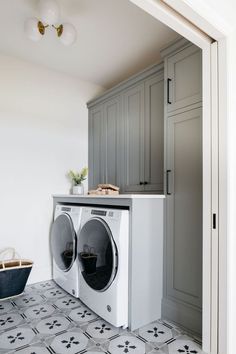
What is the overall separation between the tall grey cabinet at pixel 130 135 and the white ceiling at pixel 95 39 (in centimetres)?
30

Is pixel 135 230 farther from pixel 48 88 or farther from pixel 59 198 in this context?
pixel 48 88

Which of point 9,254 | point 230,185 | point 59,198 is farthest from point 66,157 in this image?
point 230,185

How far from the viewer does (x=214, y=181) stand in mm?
1438

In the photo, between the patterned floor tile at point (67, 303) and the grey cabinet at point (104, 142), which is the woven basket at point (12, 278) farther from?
the grey cabinet at point (104, 142)

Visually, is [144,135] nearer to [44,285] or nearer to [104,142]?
[104,142]

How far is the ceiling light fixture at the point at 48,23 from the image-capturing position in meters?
1.70

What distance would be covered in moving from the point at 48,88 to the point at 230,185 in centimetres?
232

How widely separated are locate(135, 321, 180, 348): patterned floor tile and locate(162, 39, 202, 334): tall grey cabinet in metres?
0.10

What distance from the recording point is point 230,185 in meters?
1.39

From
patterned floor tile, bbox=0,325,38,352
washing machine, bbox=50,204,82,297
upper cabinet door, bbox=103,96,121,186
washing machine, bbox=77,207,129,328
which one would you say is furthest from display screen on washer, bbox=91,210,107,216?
patterned floor tile, bbox=0,325,38,352

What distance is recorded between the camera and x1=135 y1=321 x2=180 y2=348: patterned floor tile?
5.21 ft

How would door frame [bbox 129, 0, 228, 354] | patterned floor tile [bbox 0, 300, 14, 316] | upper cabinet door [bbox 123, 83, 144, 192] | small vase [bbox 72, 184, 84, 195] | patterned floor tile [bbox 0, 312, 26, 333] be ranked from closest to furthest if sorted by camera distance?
1. door frame [bbox 129, 0, 228, 354]
2. patterned floor tile [bbox 0, 312, 26, 333]
3. patterned floor tile [bbox 0, 300, 14, 316]
4. upper cabinet door [bbox 123, 83, 144, 192]
5. small vase [bbox 72, 184, 84, 195]

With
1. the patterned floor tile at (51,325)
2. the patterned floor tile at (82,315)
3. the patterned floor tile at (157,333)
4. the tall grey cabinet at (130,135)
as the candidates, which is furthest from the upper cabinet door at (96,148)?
the patterned floor tile at (157,333)

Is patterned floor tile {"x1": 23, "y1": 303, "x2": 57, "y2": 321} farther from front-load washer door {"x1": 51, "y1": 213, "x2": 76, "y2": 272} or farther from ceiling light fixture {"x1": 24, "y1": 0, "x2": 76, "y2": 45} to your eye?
ceiling light fixture {"x1": 24, "y1": 0, "x2": 76, "y2": 45}
